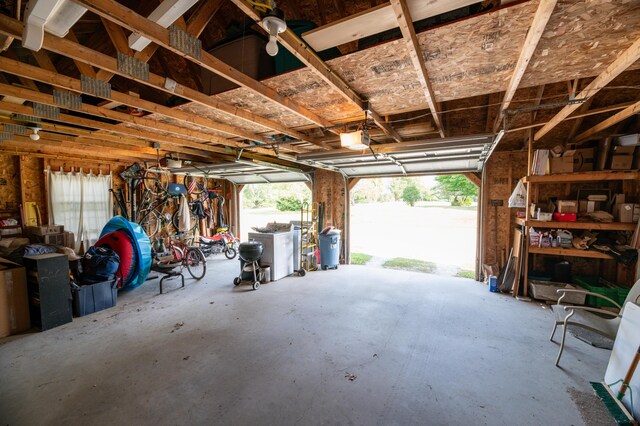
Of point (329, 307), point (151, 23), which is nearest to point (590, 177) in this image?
point (329, 307)

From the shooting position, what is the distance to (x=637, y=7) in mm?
1534

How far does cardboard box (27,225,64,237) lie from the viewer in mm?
5157

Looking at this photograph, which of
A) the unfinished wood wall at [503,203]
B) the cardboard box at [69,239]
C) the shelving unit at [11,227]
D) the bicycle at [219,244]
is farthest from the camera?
the bicycle at [219,244]

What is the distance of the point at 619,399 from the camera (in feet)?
→ 6.72

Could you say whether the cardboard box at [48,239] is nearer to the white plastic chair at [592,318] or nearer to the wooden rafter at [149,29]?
the wooden rafter at [149,29]

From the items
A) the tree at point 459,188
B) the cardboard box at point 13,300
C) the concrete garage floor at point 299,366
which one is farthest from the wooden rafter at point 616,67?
the tree at point 459,188

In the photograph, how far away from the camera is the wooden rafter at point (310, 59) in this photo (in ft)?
4.88

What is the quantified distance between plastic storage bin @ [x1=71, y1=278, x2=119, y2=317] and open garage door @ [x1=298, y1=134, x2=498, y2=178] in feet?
13.1

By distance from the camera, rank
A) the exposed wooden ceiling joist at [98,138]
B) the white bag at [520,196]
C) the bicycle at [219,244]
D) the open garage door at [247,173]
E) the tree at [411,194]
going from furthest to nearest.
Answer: the tree at [411,194]
the bicycle at [219,244]
the open garage door at [247,173]
the white bag at [520,196]
the exposed wooden ceiling joist at [98,138]

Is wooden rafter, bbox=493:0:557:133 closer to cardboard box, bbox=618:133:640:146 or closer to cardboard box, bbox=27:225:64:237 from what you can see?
cardboard box, bbox=618:133:640:146

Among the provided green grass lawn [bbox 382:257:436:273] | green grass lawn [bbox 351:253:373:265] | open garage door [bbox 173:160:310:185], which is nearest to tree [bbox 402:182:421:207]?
green grass lawn [bbox 351:253:373:265]

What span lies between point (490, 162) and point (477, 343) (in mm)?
4089

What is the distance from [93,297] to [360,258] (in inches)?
→ 250

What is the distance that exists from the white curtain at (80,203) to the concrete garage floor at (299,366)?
11.4 feet
